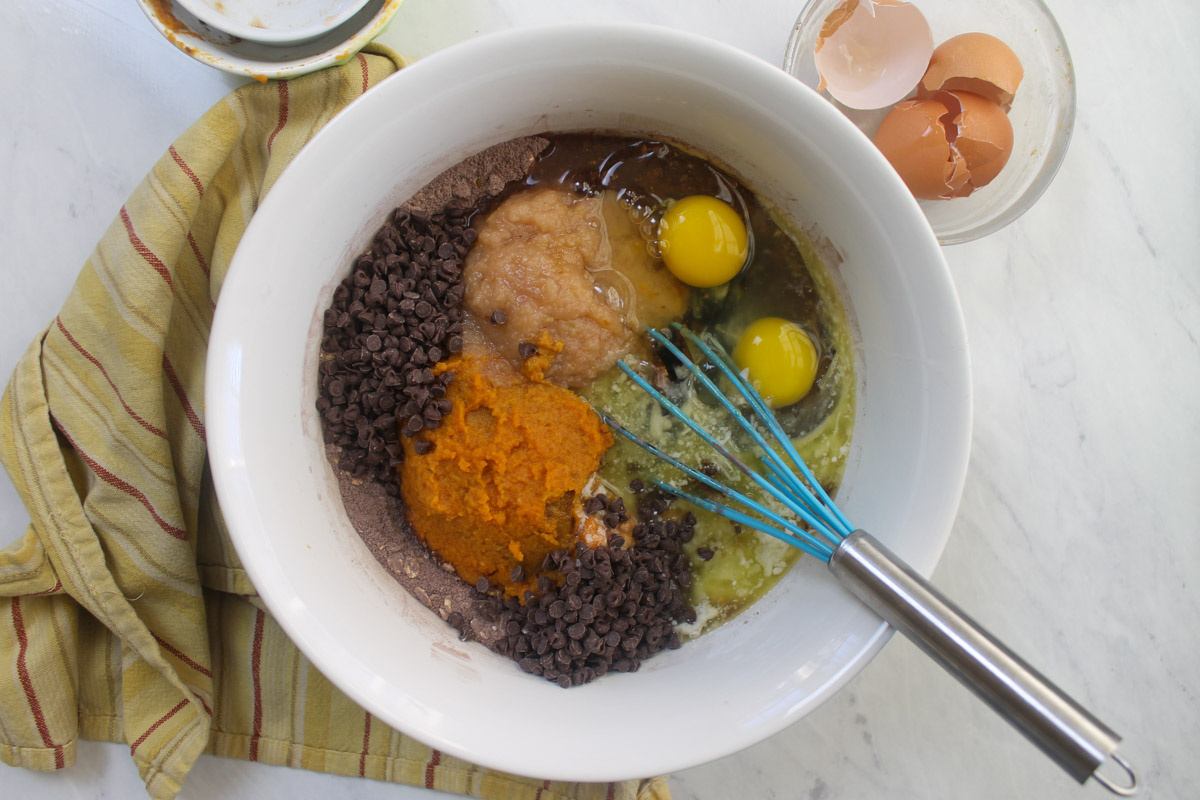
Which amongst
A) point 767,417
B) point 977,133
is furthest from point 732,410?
point 977,133

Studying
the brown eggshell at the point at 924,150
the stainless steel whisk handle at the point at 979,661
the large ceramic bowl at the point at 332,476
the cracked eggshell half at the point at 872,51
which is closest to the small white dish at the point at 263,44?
the large ceramic bowl at the point at 332,476

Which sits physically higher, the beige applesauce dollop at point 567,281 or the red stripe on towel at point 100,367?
the beige applesauce dollop at point 567,281

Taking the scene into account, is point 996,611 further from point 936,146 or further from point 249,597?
point 249,597

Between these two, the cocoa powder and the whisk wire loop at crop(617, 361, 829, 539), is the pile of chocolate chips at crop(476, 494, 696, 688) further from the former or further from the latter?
the whisk wire loop at crop(617, 361, 829, 539)

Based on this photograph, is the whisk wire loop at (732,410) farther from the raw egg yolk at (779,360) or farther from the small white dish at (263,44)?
the small white dish at (263,44)

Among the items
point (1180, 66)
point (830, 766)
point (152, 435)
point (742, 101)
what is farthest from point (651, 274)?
point (1180, 66)

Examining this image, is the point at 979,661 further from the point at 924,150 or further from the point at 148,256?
the point at 148,256

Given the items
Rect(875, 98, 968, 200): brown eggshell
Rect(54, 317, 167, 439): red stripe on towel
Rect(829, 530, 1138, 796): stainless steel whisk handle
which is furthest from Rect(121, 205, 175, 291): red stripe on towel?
Rect(875, 98, 968, 200): brown eggshell

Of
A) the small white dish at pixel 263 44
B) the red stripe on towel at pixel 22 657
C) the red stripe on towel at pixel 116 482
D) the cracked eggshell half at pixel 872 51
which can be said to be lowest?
the red stripe on towel at pixel 22 657
